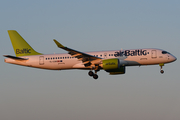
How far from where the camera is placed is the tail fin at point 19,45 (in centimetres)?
5884

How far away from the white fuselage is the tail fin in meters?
2.11

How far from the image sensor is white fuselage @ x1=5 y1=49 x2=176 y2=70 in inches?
2051

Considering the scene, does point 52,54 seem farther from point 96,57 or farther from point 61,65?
point 96,57

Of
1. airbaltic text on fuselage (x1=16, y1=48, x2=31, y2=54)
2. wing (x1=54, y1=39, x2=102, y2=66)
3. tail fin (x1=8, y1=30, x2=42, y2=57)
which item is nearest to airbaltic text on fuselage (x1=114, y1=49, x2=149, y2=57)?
wing (x1=54, y1=39, x2=102, y2=66)

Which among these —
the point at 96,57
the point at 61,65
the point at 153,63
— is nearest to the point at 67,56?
the point at 61,65

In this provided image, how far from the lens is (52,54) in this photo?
185ft

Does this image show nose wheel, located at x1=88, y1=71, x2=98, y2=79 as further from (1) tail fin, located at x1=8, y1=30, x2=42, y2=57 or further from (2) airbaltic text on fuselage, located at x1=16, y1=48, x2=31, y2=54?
(2) airbaltic text on fuselage, located at x1=16, y1=48, x2=31, y2=54

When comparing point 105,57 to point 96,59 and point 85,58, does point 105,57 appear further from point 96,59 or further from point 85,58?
point 85,58

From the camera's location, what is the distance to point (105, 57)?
53219mm

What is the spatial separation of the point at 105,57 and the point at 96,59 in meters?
1.72

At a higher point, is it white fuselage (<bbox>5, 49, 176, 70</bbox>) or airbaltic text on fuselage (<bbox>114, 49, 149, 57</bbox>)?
airbaltic text on fuselage (<bbox>114, 49, 149, 57</bbox>)

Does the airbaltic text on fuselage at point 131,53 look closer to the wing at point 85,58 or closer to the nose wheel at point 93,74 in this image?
the wing at point 85,58

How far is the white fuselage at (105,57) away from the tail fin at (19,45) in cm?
211

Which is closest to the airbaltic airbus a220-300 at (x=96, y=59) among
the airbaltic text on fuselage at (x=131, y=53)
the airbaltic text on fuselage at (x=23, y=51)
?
the airbaltic text on fuselage at (x=131, y=53)
